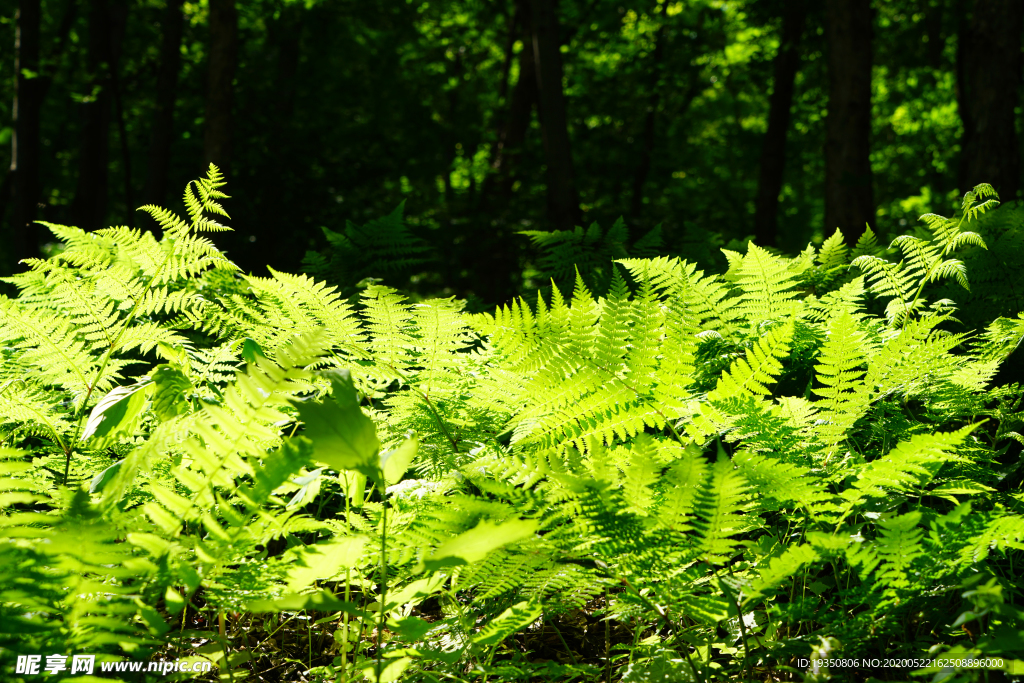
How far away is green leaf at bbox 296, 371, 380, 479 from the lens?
3.47 feet

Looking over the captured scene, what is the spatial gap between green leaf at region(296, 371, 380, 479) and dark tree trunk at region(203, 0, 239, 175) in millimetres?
6518

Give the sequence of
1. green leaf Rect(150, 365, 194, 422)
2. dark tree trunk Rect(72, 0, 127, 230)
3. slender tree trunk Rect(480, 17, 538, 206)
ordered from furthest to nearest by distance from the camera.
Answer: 1. slender tree trunk Rect(480, 17, 538, 206)
2. dark tree trunk Rect(72, 0, 127, 230)
3. green leaf Rect(150, 365, 194, 422)

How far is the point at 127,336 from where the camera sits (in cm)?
193

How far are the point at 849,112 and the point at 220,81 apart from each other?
6.15 metres

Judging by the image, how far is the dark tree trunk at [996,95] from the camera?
5605 mm

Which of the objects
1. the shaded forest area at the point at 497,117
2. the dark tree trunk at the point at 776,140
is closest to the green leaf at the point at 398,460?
the shaded forest area at the point at 497,117

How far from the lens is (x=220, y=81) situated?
278 inches

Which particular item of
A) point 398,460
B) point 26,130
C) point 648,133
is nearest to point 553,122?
point 398,460

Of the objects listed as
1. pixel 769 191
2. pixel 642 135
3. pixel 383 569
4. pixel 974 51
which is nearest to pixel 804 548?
pixel 383 569

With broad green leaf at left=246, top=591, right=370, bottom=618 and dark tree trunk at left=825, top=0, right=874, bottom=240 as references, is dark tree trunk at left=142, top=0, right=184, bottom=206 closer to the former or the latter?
dark tree trunk at left=825, top=0, right=874, bottom=240

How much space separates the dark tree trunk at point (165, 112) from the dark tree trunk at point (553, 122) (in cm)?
519

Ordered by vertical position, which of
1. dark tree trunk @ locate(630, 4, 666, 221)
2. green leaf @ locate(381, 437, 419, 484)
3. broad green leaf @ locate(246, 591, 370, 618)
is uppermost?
dark tree trunk @ locate(630, 4, 666, 221)

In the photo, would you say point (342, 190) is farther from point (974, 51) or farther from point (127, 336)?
point (127, 336)

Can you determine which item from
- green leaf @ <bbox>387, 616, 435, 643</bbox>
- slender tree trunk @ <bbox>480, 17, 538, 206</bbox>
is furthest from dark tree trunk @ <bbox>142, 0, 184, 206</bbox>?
green leaf @ <bbox>387, 616, 435, 643</bbox>
